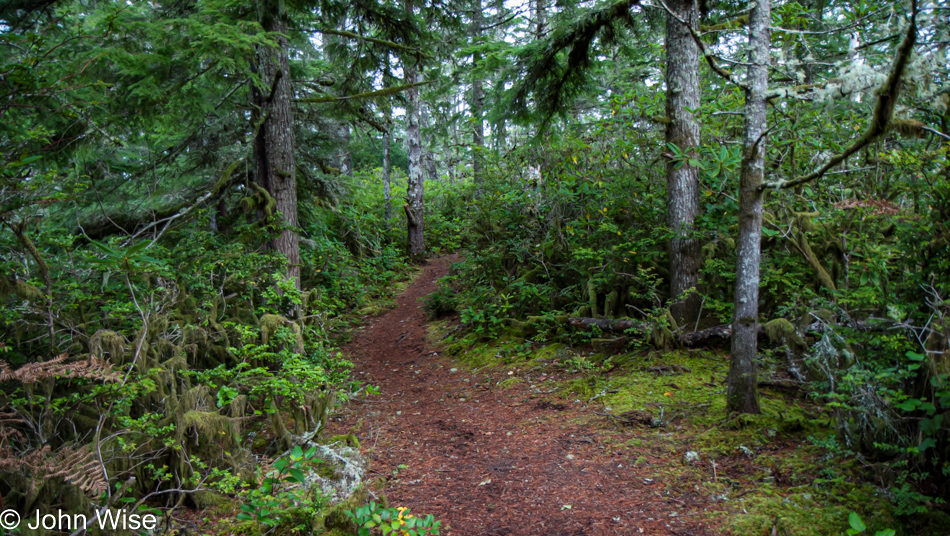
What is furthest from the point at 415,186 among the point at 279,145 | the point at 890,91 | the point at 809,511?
the point at 809,511

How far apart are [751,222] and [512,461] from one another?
3176 millimetres

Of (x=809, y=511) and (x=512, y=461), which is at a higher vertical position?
(x=809, y=511)

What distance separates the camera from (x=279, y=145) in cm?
834

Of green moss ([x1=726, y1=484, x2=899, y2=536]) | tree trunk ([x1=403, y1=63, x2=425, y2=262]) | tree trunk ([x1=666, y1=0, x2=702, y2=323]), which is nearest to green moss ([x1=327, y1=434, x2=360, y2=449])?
green moss ([x1=726, y1=484, x2=899, y2=536])

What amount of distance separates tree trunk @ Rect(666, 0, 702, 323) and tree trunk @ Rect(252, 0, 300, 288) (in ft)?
19.1

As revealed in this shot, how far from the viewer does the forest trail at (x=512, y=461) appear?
385 centimetres

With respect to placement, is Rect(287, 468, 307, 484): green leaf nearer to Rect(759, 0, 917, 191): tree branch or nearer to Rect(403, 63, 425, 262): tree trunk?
Rect(759, 0, 917, 191): tree branch

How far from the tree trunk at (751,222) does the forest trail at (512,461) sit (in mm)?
979

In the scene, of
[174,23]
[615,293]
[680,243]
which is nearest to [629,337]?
[615,293]

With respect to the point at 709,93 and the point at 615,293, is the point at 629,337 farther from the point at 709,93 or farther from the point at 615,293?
the point at 709,93

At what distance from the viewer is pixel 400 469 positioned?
16.4ft

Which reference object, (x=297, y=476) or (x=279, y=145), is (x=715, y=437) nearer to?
(x=297, y=476)

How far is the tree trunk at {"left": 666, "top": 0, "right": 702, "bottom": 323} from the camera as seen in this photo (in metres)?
6.82

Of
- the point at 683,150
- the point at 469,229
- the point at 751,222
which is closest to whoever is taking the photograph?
the point at 751,222
